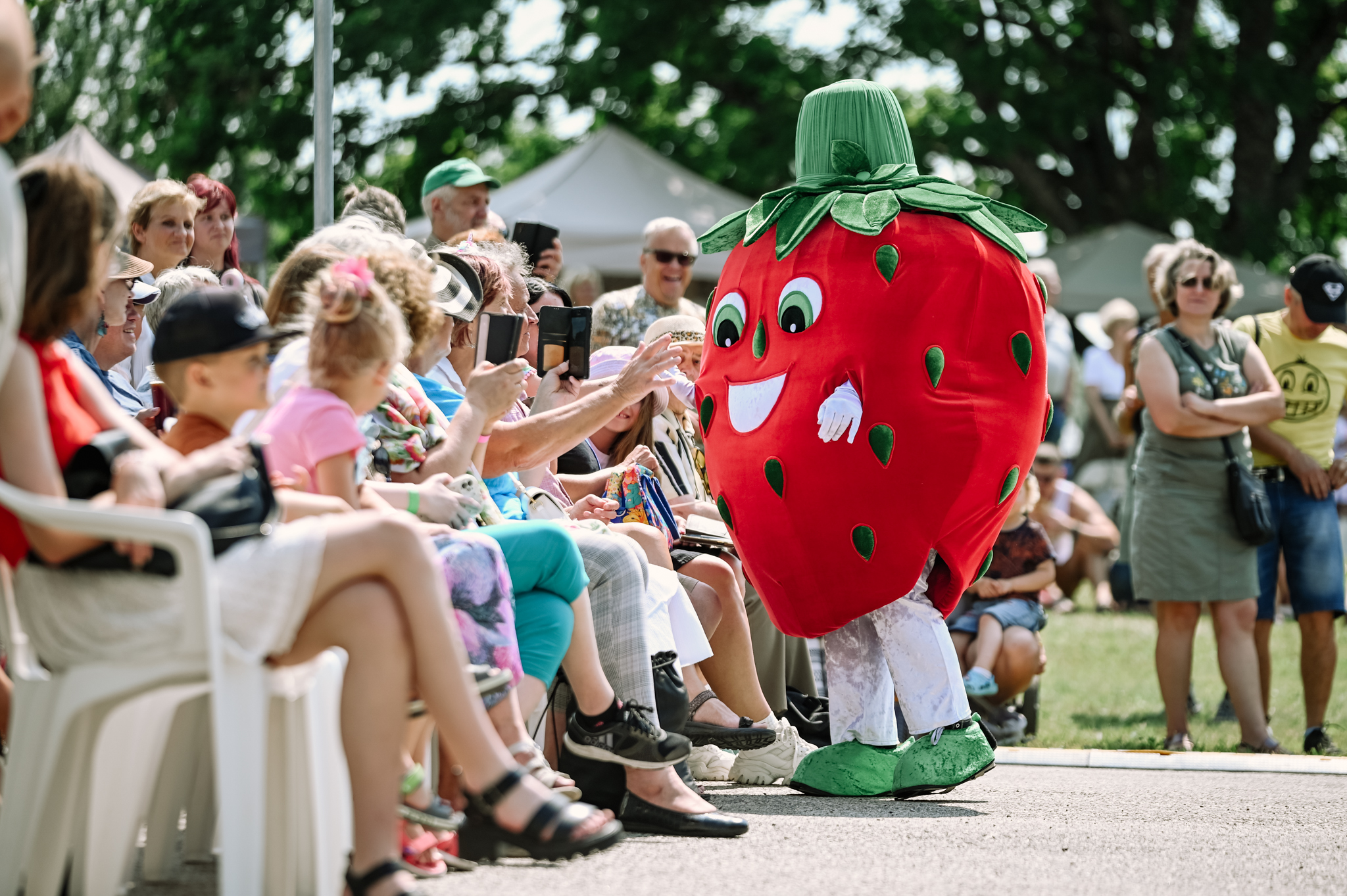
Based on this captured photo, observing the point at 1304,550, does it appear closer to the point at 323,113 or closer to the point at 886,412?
the point at 886,412

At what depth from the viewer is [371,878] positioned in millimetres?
2645

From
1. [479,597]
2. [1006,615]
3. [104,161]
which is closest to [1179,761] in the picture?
[1006,615]

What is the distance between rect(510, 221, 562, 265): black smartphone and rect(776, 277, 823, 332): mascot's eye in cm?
216

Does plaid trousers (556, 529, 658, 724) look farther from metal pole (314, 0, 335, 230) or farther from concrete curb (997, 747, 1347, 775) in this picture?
concrete curb (997, 747, 1347, 775)

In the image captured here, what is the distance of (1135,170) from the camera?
16.4 meters

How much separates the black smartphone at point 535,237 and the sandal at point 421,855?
3519 mm

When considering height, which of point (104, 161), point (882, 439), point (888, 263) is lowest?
point (882, 439)

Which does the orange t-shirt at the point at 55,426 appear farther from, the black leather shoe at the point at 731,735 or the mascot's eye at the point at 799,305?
the black leather shoe at the point at 731,735

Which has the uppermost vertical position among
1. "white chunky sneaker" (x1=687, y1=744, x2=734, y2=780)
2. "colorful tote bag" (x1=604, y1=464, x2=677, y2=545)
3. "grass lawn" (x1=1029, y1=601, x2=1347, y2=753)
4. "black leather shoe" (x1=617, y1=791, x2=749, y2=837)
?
"colorful tote bag" (x1=604, y1=464, x2=677, y2=545)

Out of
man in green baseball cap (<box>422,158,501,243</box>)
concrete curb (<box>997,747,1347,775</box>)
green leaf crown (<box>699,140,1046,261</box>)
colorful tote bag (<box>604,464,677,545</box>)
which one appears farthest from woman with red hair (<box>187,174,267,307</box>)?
concrete curb (<box>997,747,1347,775</box>)

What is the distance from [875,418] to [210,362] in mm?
1911

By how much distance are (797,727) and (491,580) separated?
7.81ft

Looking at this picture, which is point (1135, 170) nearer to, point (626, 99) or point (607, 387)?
point (626, 99)

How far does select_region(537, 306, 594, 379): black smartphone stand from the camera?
174 inches
